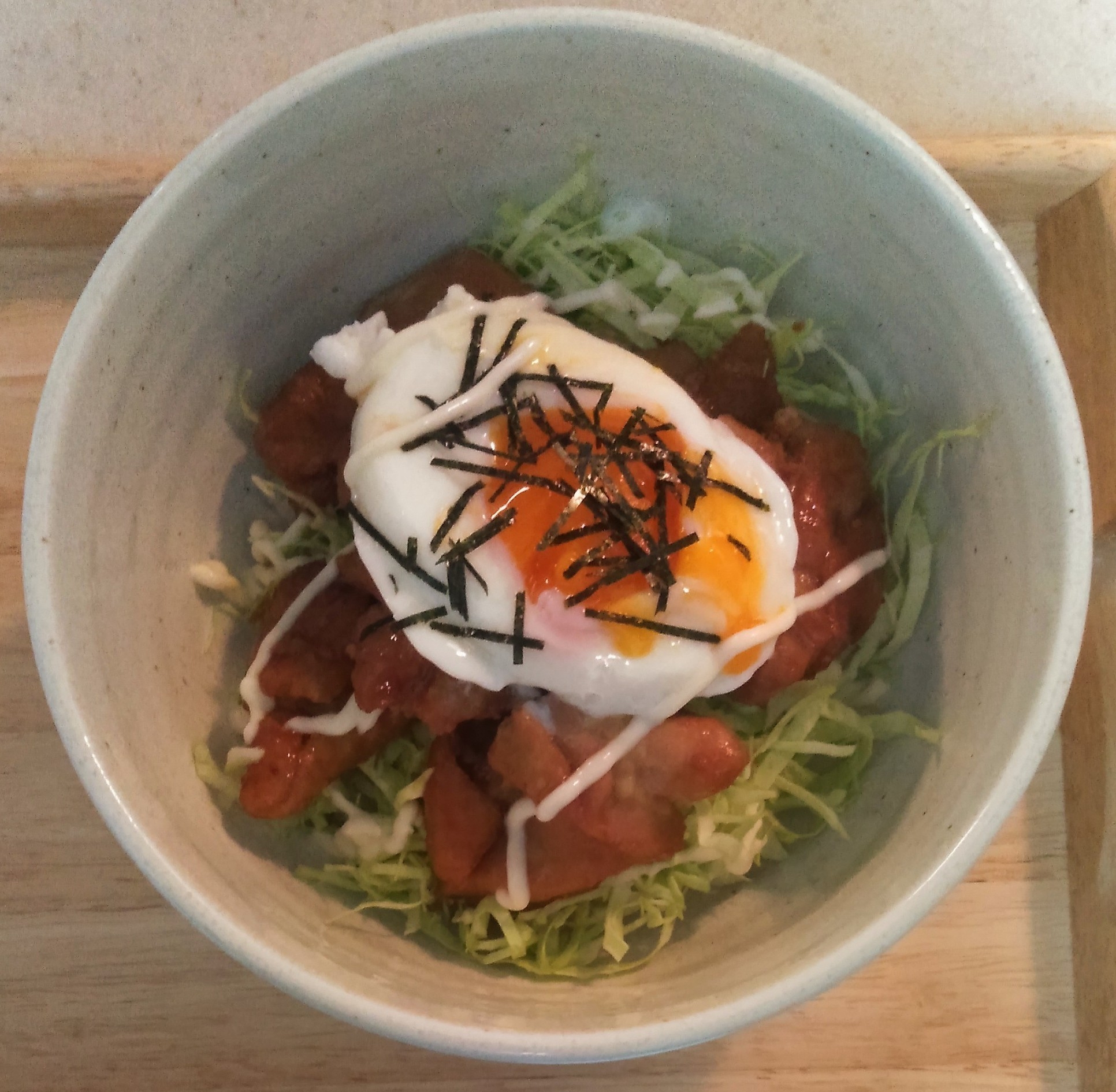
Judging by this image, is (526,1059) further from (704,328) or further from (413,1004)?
(704,328)

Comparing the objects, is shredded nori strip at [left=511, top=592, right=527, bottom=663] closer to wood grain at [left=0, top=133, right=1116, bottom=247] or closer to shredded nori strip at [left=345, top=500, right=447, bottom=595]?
shredded nori strip at [left=345, top=500, right=447, bottom=595]

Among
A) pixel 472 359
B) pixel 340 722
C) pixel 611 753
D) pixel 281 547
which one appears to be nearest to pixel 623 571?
pixel 611 753

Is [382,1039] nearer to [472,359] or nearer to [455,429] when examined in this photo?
[455,429]

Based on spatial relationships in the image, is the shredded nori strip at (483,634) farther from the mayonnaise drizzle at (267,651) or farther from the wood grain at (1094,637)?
the wood grain at (1094,637)

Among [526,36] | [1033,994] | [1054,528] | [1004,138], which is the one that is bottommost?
[1033,994]

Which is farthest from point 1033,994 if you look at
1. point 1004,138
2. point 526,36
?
point 526,36
